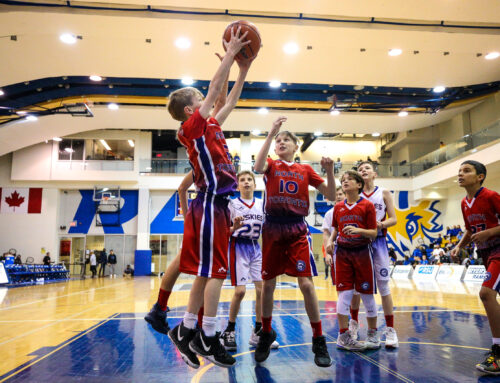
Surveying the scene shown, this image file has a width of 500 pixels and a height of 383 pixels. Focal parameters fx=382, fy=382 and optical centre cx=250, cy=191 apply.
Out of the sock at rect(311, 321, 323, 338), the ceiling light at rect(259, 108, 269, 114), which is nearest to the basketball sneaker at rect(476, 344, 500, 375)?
the sock at rect(311, 321, 323, 338)

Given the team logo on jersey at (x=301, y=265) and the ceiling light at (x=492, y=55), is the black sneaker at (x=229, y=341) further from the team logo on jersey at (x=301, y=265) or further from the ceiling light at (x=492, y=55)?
the ceiling light at (x=492, y=55)

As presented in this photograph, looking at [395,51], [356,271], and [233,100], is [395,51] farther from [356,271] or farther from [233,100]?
[233,100]

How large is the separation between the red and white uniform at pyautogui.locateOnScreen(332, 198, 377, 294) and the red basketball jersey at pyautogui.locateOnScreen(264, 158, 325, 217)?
0.76m

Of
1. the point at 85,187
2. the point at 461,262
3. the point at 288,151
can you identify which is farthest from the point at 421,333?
the point at 85,187

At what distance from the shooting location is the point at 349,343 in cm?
384

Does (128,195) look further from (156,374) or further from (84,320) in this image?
(156,374)

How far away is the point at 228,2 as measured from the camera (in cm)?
946

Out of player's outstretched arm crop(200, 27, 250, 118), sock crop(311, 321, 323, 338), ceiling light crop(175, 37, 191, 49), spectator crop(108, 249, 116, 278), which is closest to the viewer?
player's outstretched arm crop(200, 27, 250, 118)

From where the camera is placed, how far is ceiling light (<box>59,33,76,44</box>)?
36.4ft

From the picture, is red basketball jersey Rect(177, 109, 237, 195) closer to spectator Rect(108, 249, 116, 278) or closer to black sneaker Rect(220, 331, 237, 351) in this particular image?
black sneaker Rect(220, 331, 237, 351)

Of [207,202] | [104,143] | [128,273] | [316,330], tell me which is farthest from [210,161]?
[104,143]

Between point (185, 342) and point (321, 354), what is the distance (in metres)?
1.18

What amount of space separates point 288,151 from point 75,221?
77.0 ft

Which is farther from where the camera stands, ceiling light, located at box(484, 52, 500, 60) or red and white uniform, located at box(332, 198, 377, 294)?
ceiling light, located at box(484, 52, 500, 60)
